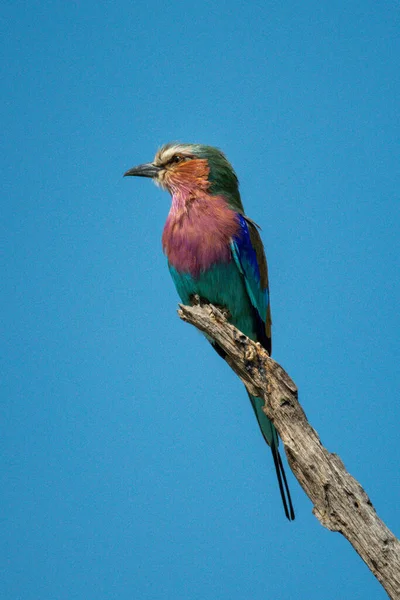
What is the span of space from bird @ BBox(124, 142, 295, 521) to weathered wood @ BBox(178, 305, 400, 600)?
891 mm

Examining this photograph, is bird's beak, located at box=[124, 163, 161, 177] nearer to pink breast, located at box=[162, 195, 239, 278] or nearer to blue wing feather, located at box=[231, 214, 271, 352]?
pink breast, located at box=[162, 195, 239, 278]

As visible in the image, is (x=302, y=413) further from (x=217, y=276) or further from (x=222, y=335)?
(x=217, y=276)

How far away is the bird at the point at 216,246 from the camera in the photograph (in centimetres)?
505

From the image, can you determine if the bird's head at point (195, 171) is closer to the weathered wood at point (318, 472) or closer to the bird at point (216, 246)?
the bird at point (216, 246)

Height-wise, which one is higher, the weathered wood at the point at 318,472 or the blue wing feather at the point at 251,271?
the blue wing feather at the point at 251,271

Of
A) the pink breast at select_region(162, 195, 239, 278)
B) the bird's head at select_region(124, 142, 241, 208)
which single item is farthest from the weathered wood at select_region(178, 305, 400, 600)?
the bird's head at select_region(124, 142, 241, 208)

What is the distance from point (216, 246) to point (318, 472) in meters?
1.92

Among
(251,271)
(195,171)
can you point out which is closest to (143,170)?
(195,171)

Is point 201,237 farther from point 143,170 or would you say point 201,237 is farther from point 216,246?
point 143,170

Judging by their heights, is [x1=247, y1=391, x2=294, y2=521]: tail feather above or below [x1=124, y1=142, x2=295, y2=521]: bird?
below

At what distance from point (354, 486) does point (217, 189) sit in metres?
2.56

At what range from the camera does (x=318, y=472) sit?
12.0 ft

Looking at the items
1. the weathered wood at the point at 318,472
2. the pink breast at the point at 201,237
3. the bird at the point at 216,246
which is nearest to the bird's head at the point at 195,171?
the bird at the point at 216,246

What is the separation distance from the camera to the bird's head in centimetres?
534
